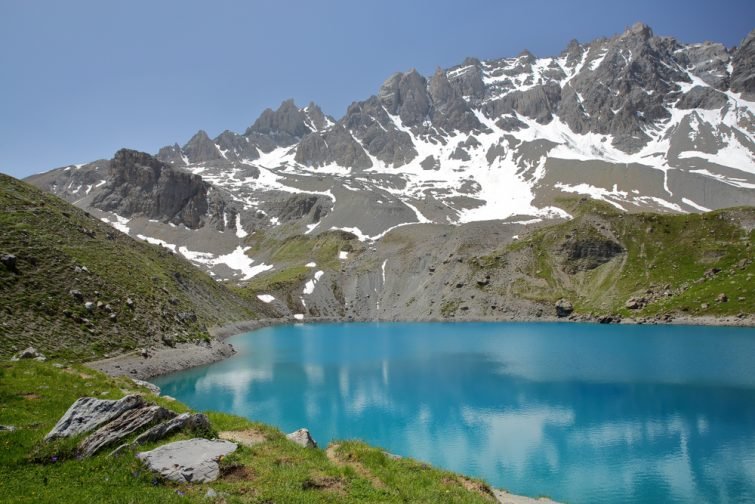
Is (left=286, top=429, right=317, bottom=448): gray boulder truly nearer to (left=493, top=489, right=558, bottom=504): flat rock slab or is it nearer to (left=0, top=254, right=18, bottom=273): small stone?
(left=493, top=489, right=558, bottom=504): flat rock slab

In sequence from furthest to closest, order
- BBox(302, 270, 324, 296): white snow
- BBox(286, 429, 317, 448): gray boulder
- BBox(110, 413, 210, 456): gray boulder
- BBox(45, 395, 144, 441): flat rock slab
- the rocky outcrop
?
1. BBox(302, 270, 324, 296): white snow
2. the rocky outcrop
3. BBox(286, 429, 317, 448): gray boulder
4. BBox(110, 413, 210, 456): gray boulder
5. BBox(45, 395, 144, 441): flat rock slab

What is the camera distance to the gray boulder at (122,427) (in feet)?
41.2

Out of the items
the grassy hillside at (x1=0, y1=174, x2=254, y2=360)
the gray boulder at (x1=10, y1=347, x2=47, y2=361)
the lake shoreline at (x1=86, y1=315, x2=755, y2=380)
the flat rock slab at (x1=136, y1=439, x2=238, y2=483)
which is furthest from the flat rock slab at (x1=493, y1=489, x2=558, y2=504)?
the lake shoreline at (x1=86, y1=315, x2=755, y2=380)

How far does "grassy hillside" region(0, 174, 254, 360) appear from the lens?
140ft

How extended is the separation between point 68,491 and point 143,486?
1.52 metres

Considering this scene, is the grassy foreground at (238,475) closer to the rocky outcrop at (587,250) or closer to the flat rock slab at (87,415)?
the flat rock slab at (87,415)

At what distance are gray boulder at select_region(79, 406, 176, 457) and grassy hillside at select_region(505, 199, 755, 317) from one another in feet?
347

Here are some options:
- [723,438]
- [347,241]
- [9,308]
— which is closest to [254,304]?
[347,241]

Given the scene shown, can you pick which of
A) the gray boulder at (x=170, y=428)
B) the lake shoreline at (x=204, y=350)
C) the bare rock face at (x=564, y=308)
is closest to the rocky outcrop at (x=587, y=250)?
the bare rock face at (x=564, y=308)

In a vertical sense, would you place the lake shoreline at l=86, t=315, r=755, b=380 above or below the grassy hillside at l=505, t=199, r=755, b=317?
below

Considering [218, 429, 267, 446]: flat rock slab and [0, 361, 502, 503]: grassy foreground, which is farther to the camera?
[218, 429, 267, 446]: flat rock slab

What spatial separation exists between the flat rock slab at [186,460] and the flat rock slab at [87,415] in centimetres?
222

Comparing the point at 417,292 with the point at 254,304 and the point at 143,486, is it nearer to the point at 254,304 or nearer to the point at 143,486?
the point at 254,304

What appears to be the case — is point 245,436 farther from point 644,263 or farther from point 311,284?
point 311,284
